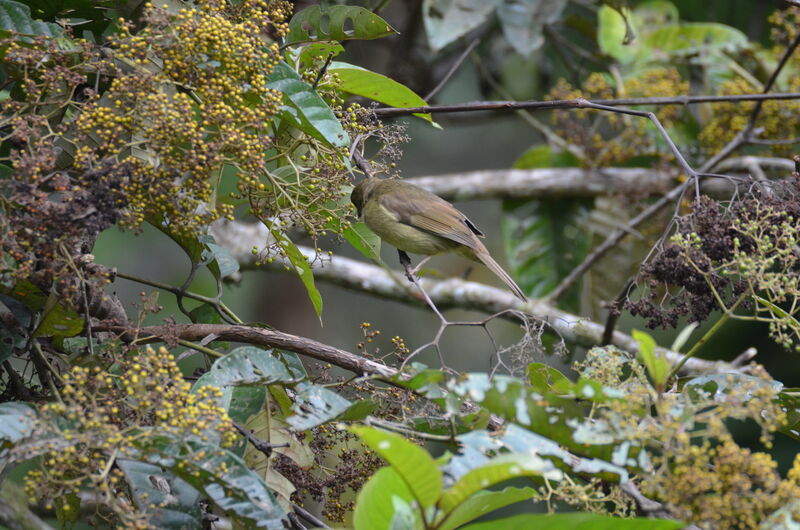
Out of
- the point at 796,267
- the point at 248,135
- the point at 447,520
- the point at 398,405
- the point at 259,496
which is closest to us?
the point at 447,520

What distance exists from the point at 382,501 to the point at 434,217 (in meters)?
2.07

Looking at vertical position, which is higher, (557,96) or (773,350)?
(557,96)

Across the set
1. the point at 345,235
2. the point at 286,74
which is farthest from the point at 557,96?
the point at 286,74

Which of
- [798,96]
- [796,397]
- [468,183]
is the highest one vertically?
[798,96]

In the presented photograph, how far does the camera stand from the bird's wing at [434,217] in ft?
10.8

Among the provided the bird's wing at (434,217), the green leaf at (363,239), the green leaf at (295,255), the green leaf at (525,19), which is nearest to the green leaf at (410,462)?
the green leaf at (295,255)

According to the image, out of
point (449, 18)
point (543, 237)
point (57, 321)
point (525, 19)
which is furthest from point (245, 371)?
point (525, 19)

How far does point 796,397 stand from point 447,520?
3.37ft

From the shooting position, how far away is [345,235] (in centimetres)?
253

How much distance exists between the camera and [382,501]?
4.60 ft

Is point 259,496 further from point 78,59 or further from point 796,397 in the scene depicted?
point 796,397

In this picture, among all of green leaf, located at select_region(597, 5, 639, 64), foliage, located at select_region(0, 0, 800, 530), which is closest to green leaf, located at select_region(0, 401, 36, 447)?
foliage, located at select_region(0, 0, 800, 530)

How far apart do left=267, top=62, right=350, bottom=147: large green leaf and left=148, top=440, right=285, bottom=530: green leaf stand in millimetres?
779

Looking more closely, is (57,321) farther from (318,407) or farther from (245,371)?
(318,407)
